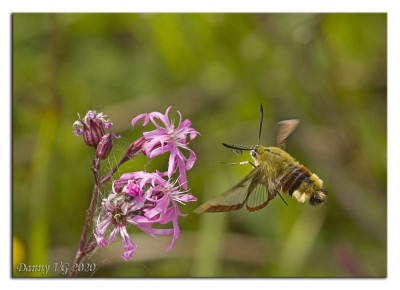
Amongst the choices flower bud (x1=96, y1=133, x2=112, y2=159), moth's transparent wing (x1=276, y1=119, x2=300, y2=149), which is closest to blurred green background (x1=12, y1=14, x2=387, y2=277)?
moth's transparent wing (x1=276, y1=119, x2=300, y2=149)

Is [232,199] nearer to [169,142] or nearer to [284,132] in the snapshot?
[169,142]

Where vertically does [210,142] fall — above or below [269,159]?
below

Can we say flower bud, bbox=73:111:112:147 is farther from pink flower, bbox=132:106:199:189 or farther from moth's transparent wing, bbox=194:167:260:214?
moth's transparent wing, bbox=194:167:260:214

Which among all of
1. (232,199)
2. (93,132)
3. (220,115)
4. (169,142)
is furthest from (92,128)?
(220,115)

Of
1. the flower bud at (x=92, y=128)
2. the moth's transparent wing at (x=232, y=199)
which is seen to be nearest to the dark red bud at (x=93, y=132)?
the flower bud at (x=92, y=128)

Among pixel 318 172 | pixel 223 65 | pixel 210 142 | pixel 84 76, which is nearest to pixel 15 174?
pixel 84 76
